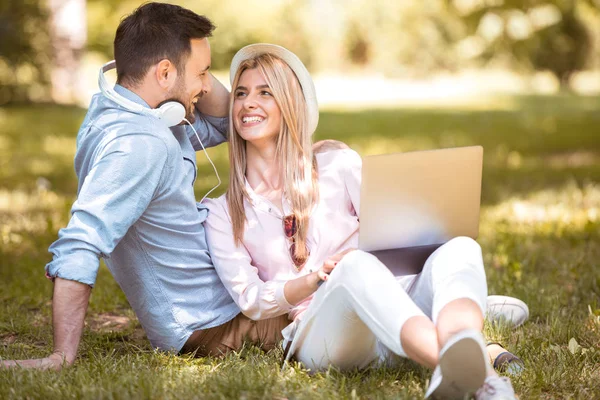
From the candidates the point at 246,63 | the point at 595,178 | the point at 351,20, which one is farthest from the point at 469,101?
the point at 246,63

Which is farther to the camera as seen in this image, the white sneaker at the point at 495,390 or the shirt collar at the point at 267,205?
the shirt collar at the point at 267,205

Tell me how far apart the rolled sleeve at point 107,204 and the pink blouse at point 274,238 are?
16.1 inches

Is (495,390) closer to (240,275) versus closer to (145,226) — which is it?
(240,275)

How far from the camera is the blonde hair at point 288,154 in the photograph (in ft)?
10.3

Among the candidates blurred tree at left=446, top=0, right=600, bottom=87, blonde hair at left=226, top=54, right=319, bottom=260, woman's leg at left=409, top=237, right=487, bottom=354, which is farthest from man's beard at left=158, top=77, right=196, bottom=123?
blurred tree at left=446, top=0, right=600, bottom=87

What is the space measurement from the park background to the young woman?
179mm

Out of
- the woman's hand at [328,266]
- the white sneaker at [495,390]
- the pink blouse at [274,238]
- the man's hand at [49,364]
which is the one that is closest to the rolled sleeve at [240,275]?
the pink blouse at [274,238]

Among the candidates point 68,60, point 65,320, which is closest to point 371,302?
point 65,320

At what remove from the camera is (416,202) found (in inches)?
110

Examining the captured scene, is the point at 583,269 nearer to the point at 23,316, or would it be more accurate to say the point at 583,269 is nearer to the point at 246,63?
the point at 246,63

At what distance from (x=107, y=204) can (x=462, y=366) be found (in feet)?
4.00

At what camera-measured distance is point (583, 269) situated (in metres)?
4.42

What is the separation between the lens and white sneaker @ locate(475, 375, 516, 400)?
92.7 inches

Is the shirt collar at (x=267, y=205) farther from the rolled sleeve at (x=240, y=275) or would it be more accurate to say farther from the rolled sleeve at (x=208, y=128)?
the rolled sleeve at (x=208, y=128)
